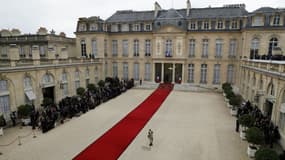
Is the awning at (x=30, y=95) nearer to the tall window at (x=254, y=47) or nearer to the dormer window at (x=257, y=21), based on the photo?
the tall window at (x=254, y=47)

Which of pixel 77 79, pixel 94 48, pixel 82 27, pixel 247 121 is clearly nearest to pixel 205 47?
pixel 94 48

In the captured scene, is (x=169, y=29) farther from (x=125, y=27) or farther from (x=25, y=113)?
(x=25, y=113)

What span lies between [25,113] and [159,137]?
11143 mm

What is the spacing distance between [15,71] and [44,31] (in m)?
17.0

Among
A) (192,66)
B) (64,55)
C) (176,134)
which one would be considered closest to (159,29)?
(192,66)

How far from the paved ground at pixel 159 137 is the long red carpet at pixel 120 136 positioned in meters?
0.47

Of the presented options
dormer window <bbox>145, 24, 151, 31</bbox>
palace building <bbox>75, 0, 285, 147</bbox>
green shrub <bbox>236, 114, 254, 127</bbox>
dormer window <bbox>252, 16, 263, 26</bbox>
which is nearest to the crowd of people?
palace building <bbox>75, 0, 285, 147</bbox>

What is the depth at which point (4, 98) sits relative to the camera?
16.0 m

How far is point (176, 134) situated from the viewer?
45.1 ft

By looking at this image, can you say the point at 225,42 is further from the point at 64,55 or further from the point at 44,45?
the point at 44,45

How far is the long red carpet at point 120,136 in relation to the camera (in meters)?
11.0

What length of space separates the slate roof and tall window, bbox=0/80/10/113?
2207 centimetres

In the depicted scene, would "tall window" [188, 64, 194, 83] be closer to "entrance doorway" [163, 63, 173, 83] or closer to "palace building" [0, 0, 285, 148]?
"palace building" [0, 0, 285, 148]

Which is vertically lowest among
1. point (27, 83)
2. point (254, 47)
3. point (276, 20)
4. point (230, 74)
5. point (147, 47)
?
point (230, 74)
